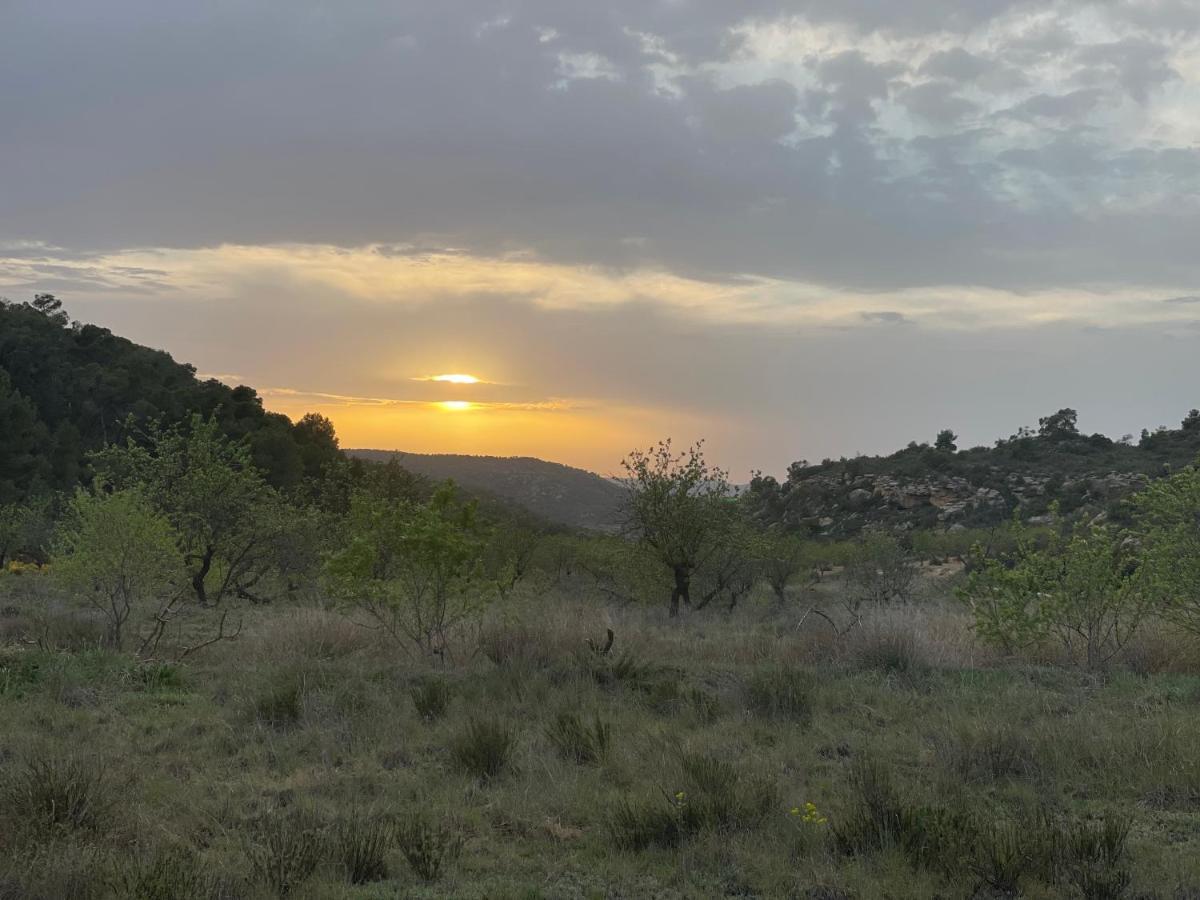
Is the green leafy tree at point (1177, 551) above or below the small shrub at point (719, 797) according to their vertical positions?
above

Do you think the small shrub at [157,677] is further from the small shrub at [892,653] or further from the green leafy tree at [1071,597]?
the green leafy tree at [1071,597]

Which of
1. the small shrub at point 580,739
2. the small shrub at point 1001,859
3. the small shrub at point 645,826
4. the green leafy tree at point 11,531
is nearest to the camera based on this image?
the small shrub at point 1001,859

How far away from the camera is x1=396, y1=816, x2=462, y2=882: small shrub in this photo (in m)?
4.74

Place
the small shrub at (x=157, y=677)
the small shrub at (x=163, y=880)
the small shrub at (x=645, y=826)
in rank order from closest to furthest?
the small shrub at (x=163, y=880) → the small shrub at (x=645, y=826) → the small shrub at (x=157, y=677)

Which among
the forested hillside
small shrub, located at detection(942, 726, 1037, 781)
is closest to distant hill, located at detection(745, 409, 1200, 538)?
the forested hillside

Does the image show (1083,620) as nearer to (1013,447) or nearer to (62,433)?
(62,433)

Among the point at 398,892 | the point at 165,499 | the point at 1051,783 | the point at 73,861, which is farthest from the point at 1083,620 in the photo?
the point at 165,499

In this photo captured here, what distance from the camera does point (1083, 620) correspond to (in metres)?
10.9

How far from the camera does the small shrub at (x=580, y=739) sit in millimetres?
7027

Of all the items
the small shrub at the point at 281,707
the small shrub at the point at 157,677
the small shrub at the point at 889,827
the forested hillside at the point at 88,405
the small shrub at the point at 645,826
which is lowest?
the small shrub at the point at 157,677

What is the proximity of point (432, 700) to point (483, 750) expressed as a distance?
2.07m

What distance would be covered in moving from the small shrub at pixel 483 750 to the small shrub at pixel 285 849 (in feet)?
4.96

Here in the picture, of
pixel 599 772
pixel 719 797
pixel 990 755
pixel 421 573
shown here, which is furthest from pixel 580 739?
pixel 421 573

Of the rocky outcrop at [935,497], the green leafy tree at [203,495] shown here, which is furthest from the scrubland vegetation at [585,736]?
the rocky outcrop at [935,497]
